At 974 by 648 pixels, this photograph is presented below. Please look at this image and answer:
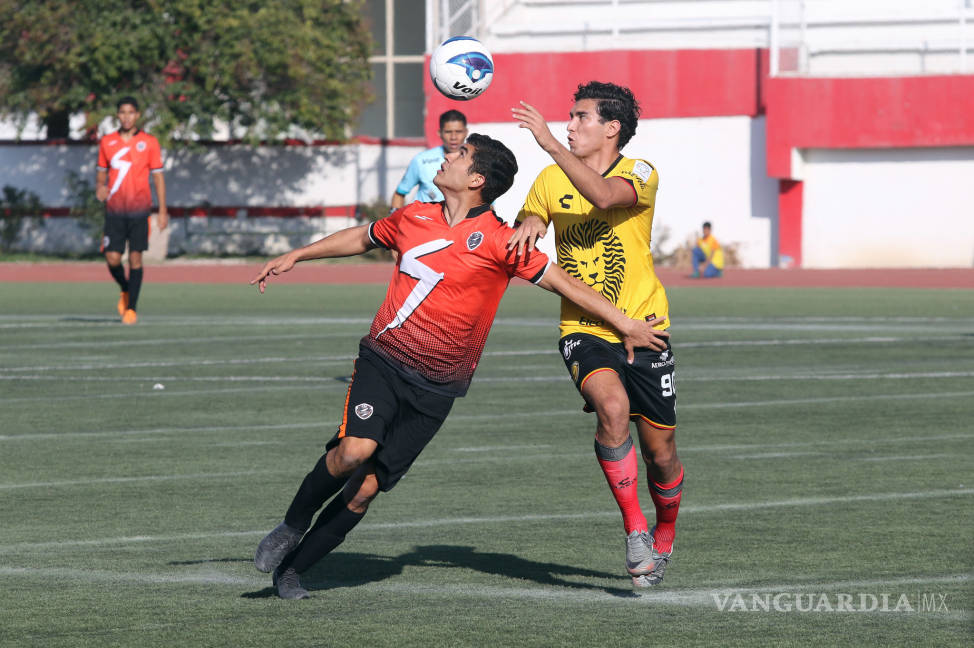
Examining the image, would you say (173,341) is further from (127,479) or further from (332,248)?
(332,248)

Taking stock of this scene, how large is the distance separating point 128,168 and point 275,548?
1331cm

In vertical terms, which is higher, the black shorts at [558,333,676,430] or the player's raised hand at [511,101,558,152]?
the player's raised hand at [511,101,558,152]

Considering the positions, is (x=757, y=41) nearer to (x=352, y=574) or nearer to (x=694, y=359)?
(x=694, y=359)

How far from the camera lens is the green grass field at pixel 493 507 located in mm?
5914

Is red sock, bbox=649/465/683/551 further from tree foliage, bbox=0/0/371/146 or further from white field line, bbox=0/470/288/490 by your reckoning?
tree foliage, bbox=0/0/371/146

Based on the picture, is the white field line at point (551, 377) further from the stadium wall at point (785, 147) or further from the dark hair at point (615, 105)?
the stadium wall at point (785, 147)

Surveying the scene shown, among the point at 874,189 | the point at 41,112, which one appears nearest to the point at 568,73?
the point at 874,189

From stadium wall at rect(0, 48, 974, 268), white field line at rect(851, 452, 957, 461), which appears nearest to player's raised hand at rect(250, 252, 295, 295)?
white field line at rect(851, 452, 957, 461)

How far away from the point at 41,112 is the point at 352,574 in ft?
110

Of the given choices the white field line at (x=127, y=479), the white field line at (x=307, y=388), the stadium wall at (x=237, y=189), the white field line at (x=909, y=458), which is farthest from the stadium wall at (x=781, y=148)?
the white field line at (x=127, y=479)

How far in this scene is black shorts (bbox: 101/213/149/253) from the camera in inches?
744

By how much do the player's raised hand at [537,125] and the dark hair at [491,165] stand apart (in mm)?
136

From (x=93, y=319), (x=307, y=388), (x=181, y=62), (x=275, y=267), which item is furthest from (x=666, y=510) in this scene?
(x=181, y=62)

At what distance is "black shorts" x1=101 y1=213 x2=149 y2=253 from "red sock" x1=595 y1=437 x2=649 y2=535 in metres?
13.0
